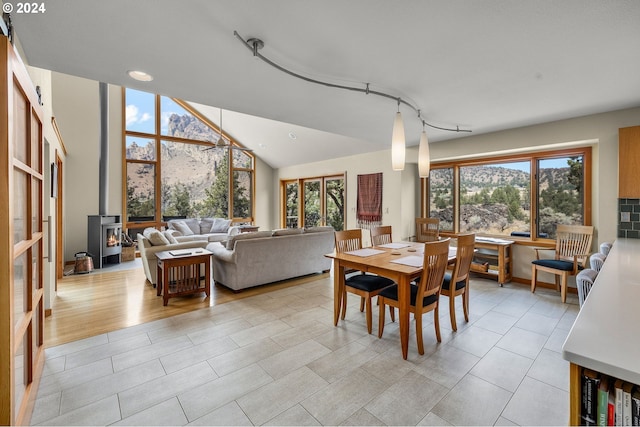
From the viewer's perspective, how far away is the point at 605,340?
91 cm

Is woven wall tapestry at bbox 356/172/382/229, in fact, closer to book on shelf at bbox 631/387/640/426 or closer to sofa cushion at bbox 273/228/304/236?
sofa cushion at bbox 273/228/304/236

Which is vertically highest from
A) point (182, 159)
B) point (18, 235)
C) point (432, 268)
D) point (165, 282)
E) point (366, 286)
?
point (182, 159)

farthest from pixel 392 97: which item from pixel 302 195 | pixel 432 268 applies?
pixel 302 195

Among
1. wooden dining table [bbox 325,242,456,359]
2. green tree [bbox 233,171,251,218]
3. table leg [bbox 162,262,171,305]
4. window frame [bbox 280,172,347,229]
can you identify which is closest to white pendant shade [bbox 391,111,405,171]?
wooden dining table [bbox 325,242,456,359]

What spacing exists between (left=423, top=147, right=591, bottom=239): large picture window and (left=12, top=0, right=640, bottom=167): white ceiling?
3.58 ft

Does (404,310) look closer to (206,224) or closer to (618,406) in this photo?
(618,406)

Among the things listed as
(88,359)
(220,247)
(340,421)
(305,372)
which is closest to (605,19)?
(340,421)

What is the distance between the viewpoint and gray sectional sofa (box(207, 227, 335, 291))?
4012 millimetres

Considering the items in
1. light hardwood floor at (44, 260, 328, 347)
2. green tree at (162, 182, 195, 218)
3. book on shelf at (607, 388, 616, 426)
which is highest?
green tree at (162, 182, 195, 218)

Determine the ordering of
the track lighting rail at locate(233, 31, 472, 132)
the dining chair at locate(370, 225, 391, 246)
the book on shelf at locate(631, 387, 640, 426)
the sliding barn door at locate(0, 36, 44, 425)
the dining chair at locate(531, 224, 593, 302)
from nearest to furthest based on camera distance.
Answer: the book on shelf at locate(631, 387, 640, 426), the sliding barn door at locate(0, 36, 44, 425), the track lighting rail at locate(233, 31, 472, 132), the dining chair at locate(531, 224, 593, 302), the dining chair at locate(370, 225, 391, 246)

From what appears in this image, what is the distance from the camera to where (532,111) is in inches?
135

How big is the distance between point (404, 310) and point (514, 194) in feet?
11.8

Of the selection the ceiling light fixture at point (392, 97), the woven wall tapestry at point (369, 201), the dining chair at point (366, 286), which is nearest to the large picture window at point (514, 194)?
the woven wall tapestry at point (369, 201)

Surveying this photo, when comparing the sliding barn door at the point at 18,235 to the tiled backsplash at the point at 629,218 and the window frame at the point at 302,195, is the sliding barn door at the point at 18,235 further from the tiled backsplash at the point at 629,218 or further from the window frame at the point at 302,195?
the window frame at the point at 302,195
